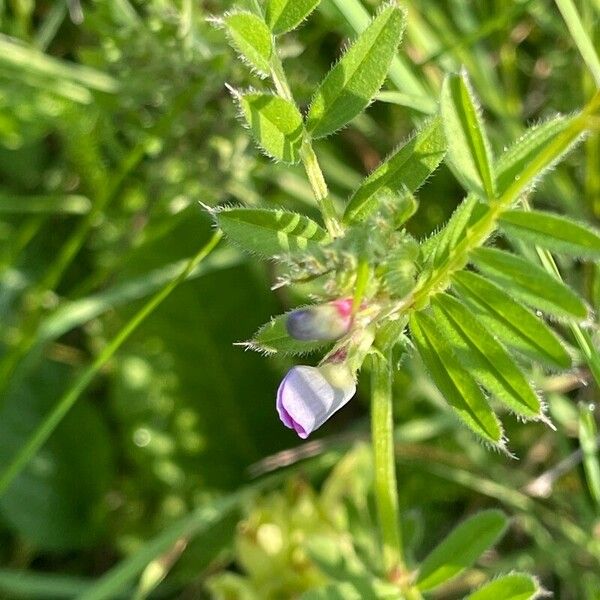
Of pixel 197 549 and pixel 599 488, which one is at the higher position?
pixel 197 549

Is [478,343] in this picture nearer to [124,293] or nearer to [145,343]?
[124,293]

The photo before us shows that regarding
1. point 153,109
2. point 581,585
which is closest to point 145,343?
point 153,109

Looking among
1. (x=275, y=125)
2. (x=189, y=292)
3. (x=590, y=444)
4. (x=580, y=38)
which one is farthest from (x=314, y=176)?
(x=189, y=292)

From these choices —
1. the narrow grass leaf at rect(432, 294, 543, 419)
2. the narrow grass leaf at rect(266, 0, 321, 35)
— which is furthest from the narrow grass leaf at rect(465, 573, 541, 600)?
the narrow grass leaf at rect(266, 0, 321, 35)

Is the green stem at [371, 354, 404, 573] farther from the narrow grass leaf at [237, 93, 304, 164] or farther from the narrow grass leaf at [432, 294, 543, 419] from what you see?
the narrow grass leaf at [237, 93, 304, 164]

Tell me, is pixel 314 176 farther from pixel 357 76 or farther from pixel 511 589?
pixel 511 589

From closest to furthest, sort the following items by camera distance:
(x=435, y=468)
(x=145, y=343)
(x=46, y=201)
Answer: (x=435, y=468) → (x=46, y=201) → (x=145, y=343)

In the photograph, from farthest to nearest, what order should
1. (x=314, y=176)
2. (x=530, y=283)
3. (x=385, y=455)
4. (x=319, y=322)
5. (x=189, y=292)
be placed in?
(x=189, y=292) → (x=385, y=455) → (x=314, y=176) → (x=530, y=283) → (x=319, y=322)
